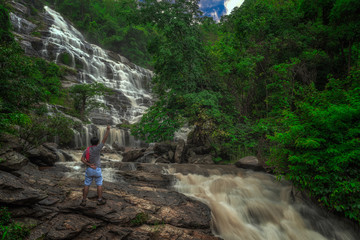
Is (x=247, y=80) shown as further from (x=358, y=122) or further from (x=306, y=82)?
(x=358, y=122)

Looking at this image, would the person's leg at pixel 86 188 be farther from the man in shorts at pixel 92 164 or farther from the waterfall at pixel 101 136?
the waterfall at pixel 101 136

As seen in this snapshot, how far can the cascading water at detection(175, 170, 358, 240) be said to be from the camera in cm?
588

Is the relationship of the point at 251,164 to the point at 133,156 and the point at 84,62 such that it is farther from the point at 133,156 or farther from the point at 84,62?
the point at 84,62

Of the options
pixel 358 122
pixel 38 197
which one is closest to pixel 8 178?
pixel 38 197

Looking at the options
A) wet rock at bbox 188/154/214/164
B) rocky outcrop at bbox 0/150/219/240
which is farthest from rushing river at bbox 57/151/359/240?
wet rock at bbox 188/154/214/164

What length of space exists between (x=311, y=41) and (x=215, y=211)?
13185 millimetres

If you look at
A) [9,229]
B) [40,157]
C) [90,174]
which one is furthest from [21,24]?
[9,229]

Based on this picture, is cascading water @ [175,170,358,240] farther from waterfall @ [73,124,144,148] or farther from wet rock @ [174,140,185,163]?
waterfall @ [73,124,144,148]

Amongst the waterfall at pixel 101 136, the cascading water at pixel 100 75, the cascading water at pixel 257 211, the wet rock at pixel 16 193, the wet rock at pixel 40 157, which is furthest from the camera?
the cascading water at pixel 100 75

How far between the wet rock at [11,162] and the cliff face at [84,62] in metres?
18.1

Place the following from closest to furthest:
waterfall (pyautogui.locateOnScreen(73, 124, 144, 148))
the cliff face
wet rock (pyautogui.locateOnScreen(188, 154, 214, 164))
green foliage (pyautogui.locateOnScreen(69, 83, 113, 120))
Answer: wet rock (pyautogui.locateOnScreen(188, 154, 214, 164)), waterfall (pyautogui.locateOnScreen(73, 124, 144, 148)), green foliage (pyautogui.locateOnScreen(69, 83, 113, 120)), the cliff face

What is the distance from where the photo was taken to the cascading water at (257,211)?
19.3 ft

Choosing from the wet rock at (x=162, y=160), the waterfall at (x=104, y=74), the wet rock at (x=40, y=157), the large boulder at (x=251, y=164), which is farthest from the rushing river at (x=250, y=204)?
the waterfall at (x=104, y=74)

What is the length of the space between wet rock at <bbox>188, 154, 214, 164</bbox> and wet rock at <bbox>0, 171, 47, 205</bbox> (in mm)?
8903
